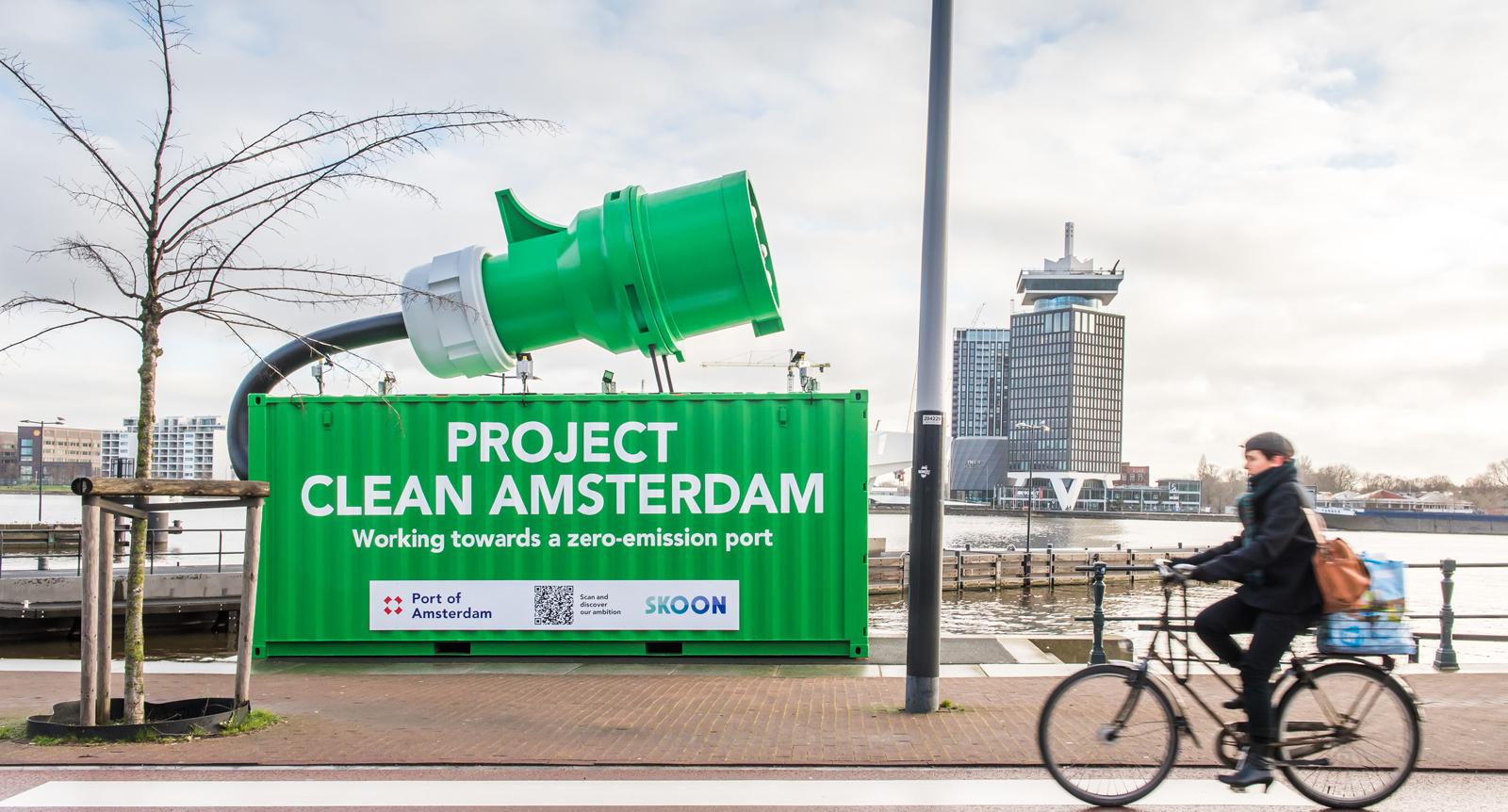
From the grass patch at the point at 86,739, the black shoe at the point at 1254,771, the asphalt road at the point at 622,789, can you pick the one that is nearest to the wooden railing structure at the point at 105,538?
the grass patch at the point at 86,739

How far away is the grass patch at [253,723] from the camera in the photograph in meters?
6.93

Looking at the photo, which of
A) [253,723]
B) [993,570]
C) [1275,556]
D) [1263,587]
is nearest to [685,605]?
[253,723]

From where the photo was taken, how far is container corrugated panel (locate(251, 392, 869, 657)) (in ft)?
33.9

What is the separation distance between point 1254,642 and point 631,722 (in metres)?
4.04

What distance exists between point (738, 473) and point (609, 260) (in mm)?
3623

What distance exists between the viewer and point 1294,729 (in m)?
5.26

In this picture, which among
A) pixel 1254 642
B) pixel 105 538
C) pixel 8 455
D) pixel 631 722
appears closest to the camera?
pixel 1254 642

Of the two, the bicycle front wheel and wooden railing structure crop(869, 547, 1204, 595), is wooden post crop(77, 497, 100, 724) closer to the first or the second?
the bicycle front wheel

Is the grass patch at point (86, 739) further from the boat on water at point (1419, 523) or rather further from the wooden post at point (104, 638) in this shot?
the boat on water at point (1419, 523)

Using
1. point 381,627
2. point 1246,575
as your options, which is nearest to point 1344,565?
point 1246,575

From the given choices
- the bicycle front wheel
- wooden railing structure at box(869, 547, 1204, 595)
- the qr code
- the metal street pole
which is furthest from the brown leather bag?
wooden railing structure at box(869, 547, 1204, 595)

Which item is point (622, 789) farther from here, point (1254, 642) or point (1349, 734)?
point (1349, 734)

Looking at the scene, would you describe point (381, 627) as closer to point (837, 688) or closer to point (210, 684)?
point (210, 684)

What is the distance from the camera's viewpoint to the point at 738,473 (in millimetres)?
10391
